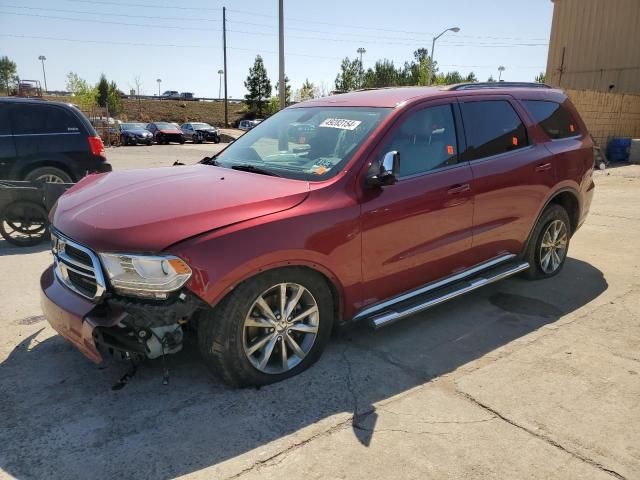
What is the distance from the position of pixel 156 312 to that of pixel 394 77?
62.3m

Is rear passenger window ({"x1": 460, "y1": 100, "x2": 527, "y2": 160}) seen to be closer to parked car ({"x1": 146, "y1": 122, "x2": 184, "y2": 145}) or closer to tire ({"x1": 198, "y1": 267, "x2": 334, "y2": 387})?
tire ({"x1": 198, "y1": 267, "x2": 334, "y2": 387})

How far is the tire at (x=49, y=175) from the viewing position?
7.50 metres

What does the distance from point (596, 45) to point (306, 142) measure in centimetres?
2434

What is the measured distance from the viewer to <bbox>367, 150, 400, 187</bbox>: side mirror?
3322mm

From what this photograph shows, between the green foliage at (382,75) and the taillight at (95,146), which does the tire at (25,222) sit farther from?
the green foliage at (382,75)

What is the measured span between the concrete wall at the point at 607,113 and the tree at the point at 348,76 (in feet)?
136

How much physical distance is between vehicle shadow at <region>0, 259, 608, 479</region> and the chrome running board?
1.01 ft

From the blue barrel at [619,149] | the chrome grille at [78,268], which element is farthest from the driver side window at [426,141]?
the blue barrel at [619,149]

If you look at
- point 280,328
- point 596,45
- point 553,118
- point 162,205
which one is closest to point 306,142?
point 162,205

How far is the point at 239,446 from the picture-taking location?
2668mm

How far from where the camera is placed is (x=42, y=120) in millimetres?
7664

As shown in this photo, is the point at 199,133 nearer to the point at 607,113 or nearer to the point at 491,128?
the point at 607,113

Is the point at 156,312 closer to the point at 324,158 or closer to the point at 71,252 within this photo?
the point at 71,252

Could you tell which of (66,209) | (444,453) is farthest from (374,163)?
(66,209)
